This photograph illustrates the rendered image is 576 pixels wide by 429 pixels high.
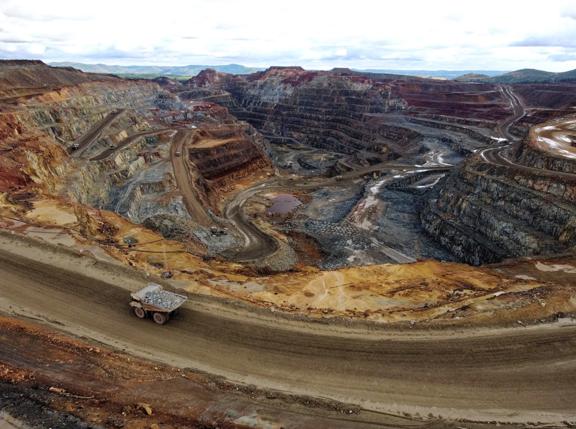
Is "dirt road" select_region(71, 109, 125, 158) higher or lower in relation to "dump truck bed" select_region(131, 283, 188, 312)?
higher

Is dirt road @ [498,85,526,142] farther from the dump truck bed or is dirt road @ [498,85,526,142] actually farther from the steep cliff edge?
the dump truck bed

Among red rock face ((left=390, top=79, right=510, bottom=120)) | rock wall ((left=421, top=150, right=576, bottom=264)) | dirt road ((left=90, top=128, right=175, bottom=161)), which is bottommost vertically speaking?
rock wall ((left=421, top=150, right=576, bottom=264))

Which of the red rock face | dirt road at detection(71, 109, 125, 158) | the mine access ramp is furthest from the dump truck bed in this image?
the red rock face

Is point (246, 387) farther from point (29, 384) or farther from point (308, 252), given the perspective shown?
point (308, 252)

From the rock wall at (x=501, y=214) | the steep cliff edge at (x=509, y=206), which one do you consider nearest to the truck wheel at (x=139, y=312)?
the steep cliff edge at (x=509, y=206)

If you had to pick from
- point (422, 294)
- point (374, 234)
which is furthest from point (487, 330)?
point (374, 234)

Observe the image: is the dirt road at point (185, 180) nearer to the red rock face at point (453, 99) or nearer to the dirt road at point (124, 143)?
the dirt road at point (124, 143)
